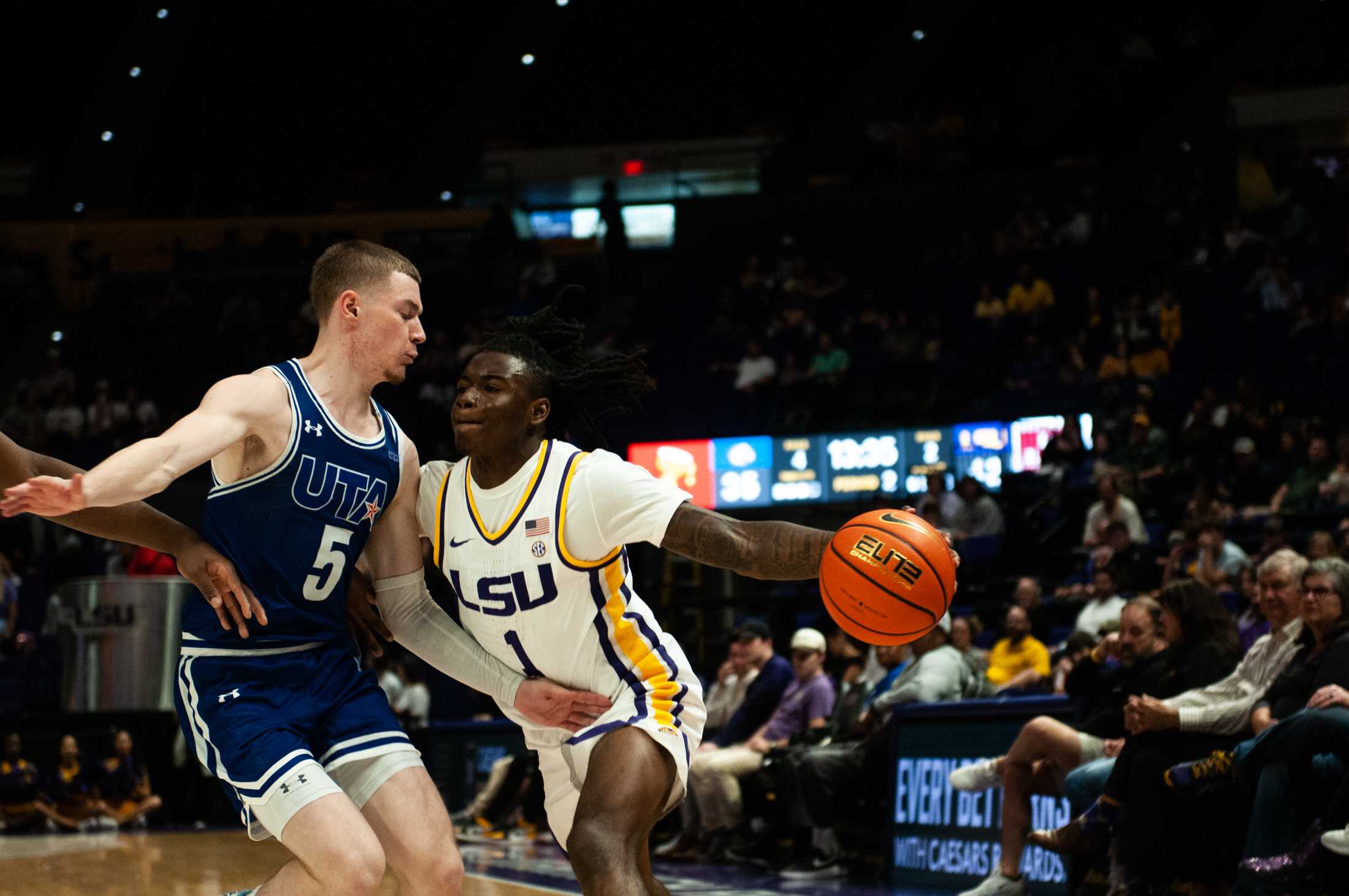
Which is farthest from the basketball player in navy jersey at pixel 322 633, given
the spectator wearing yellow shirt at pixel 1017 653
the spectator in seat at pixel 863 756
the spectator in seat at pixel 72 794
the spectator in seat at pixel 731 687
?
the spectator in seat at pixel 72 794

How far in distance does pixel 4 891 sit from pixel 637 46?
71.9 ft

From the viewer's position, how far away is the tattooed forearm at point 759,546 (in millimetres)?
3557

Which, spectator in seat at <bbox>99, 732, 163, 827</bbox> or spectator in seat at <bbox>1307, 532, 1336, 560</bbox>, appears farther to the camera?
spectator in seat at <bbox>99, 732, 163, 827</bbox>

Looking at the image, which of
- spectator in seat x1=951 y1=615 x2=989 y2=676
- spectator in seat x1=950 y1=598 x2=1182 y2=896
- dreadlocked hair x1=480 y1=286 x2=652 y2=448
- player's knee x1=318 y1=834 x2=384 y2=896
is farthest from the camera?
spectator in seat x1=951 y1=615 x2=989 y2=676

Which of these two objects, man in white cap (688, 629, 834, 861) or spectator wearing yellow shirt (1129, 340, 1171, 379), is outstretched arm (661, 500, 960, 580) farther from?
spectator wearing yellow shirt (1129, 340, 1171, 379)

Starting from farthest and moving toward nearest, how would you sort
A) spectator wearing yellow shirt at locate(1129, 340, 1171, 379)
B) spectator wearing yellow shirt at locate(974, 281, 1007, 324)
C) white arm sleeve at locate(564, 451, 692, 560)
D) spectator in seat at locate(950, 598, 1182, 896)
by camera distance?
spectator wearing yellow shirt at locate(974, 281, 1007, 324)
spectator wearing yellow shirt at locate(1129, 340, 1171, 379)
spectator in seat at locate(950, 598, 1182, 896)
white arm sleeve at locate(564, 451, 692, 560)

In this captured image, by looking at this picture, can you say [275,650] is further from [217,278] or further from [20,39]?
[20,39]

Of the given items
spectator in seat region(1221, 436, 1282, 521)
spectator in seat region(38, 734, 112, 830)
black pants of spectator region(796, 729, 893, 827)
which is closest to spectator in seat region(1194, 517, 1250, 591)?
spectator in seat region(1221, 436, 1282, 521)

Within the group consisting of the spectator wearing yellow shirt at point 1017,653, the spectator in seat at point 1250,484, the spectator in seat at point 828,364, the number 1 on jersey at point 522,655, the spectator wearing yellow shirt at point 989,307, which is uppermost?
the spectator wearing yellow shirt at point 989,307

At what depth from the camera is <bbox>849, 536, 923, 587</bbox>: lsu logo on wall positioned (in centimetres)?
350

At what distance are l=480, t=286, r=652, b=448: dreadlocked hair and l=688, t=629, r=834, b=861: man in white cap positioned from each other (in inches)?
198

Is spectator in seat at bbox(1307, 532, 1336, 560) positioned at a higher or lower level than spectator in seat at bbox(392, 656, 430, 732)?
higher

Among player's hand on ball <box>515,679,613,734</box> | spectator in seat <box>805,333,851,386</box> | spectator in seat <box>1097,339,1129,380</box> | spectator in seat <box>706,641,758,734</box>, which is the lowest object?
spectator in seat <box>706,641,758,734</box>

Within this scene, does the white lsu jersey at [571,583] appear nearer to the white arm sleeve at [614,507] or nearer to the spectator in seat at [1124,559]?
the white arm sleeve at [614,507]
